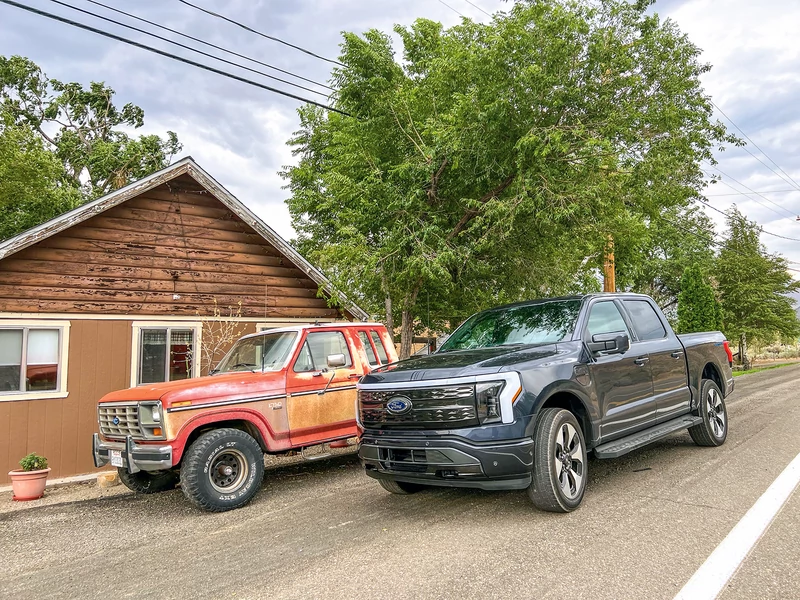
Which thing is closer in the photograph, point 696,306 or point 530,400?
point 530,400

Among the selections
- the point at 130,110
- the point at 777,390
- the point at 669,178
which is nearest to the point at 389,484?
the point at 669,178

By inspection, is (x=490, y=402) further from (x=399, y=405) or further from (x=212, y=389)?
(x=212, y=389)

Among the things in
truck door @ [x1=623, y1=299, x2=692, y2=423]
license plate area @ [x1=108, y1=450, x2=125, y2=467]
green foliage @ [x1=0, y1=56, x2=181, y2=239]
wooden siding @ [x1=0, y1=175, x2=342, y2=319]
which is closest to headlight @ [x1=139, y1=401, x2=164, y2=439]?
license plate area @ [x1=108, y1=450, x2=125, y2=467]

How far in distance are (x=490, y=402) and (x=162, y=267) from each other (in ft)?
27.3

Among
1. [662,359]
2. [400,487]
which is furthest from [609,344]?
[400,487]

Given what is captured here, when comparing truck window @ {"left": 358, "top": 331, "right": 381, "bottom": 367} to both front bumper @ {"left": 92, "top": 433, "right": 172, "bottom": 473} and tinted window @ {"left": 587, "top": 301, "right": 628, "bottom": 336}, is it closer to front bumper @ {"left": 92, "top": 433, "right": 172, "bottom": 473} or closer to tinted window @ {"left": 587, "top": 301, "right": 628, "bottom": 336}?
front bumper @ {"left": 92, "top": 433, "right": 172, "bottom": 473}

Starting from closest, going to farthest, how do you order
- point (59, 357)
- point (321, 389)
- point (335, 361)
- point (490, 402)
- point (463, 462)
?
point (463, 462), point (490, 402), point (335, 361), point (321, 389), point (59, 357)

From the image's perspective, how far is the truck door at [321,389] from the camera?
6.74 metres

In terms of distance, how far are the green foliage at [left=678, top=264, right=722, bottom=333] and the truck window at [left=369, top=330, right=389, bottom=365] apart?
966 inches

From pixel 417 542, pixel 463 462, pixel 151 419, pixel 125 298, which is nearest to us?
pixel 417 542

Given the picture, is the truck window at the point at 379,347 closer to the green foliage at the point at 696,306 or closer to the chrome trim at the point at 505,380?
the chrome trim at the point at 505,380

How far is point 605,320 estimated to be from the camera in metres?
6.17

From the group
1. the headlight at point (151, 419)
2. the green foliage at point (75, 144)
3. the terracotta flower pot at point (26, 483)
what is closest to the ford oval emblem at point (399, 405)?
the headlight at point (151, 419)

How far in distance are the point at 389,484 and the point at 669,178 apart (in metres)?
9.94
